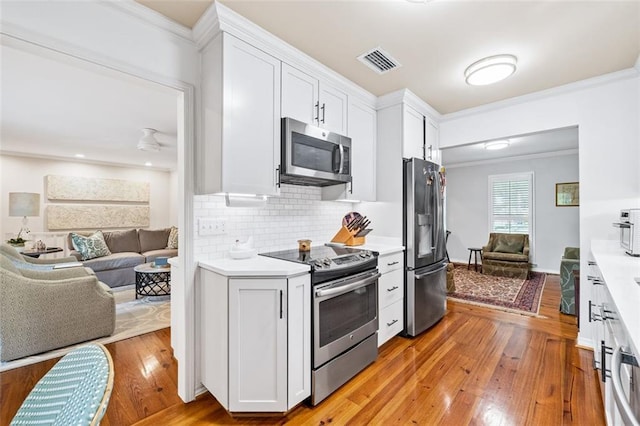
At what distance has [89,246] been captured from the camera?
4938 mm

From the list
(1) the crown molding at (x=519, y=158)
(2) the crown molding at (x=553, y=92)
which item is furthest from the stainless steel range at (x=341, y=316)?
(1) the crown molding at (x=519, y=158)

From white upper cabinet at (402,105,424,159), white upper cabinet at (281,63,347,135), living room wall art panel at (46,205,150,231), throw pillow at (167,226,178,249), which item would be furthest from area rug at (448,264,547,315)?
living room wall art panel at (46,205,150,231)

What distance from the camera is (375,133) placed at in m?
3.22

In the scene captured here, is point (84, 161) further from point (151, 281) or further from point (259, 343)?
point (259, 343)

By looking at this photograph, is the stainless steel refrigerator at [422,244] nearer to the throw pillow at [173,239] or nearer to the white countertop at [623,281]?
the white countertop at [623,281]

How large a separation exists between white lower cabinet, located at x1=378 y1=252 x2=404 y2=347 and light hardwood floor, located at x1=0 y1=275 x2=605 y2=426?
179 millimetres

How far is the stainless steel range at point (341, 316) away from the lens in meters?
1.91

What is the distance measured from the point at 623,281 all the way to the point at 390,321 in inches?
67.8

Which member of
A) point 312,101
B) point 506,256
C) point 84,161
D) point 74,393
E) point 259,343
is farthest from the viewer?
point 84,161

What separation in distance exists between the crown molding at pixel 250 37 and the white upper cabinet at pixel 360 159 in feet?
1.73

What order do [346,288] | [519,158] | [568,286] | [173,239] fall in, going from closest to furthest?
[346,288] → [568,286] → [173,239] → [519,158]

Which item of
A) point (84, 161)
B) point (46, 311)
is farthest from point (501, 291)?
point (84, 161)

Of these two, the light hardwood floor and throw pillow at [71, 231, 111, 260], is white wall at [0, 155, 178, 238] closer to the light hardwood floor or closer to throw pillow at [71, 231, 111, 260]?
throw pillow at [71, 231, 111, 260]

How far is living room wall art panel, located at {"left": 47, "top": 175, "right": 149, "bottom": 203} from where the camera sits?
5.52 m
